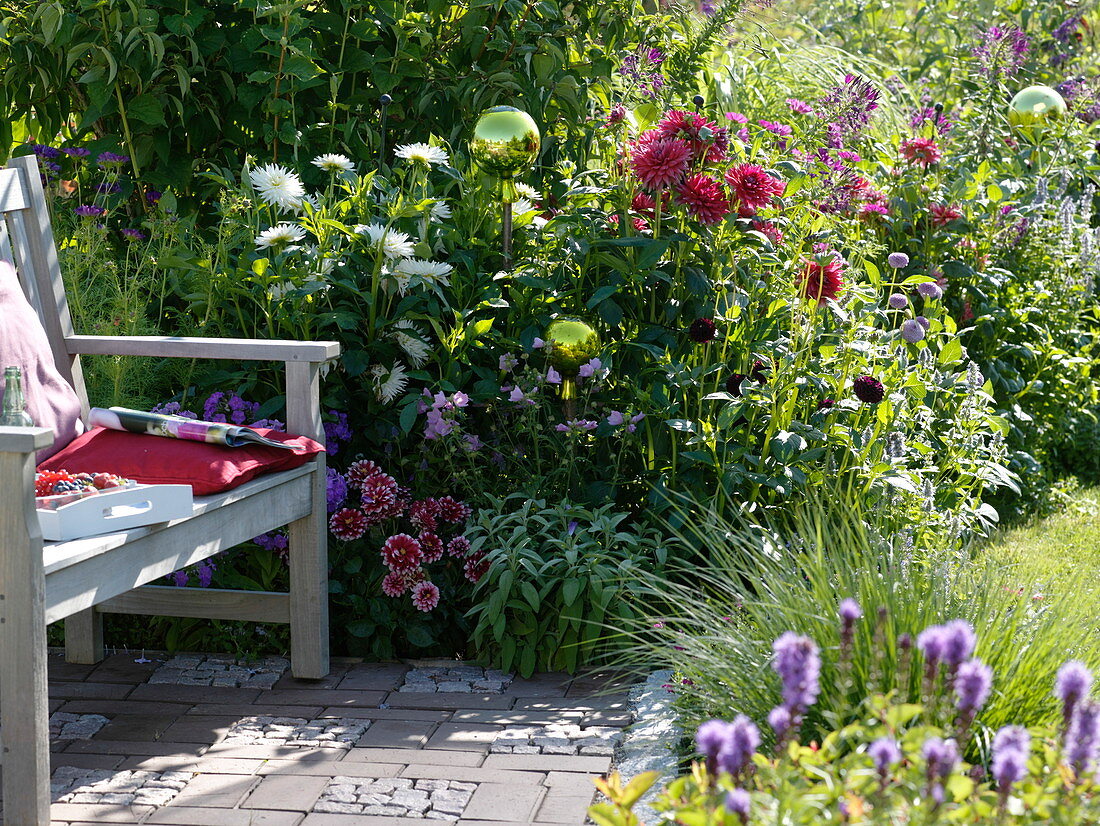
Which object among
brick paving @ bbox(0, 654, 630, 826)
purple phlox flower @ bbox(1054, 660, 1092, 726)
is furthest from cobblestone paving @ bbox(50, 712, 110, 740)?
purple phlox flower @ bbox(1054, 660, 1092, 726)

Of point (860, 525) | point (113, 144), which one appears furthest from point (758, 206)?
point (113, 144)

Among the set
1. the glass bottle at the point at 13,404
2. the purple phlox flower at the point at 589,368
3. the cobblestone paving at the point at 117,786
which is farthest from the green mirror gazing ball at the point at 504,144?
the cobblestone paving at the point at 117,786

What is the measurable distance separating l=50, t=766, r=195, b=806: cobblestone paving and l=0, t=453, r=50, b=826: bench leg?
0.82 feet

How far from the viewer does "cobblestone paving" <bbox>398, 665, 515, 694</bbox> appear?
9.91 ft

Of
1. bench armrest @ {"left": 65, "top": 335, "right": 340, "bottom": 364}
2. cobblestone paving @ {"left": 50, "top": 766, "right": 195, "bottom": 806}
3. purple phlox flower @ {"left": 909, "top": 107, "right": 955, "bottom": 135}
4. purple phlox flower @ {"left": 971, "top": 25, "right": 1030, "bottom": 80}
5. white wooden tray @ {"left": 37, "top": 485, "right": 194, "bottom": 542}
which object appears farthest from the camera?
purple phlox flower @ {"left": 971, "top": 25, "right": 1030, "bottom": 80}

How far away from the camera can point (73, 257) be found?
3.56 m

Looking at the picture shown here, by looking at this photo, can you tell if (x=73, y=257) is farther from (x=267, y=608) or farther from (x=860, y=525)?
(x=860, y=525)

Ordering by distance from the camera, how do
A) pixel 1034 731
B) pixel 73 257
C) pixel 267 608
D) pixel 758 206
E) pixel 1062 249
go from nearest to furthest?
pixel 1034 731 < pixel 267 608 < pixel 758 206 < pixel 73 257 < pixel 1062 249

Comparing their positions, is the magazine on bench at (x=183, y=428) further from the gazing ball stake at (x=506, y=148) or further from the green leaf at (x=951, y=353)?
the green leaf at (x=951, y=353)

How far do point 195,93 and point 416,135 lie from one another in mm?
754

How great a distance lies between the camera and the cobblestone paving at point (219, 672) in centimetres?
307

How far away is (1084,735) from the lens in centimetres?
143

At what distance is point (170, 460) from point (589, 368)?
1118 mm

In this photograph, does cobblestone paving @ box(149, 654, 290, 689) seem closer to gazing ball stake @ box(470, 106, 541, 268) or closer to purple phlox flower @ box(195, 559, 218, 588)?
purple phlox flower @ box(195, 559, 218, 588)
